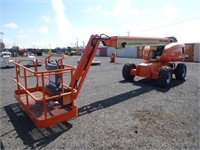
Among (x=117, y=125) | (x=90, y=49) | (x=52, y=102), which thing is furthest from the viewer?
(x=90, y=49)

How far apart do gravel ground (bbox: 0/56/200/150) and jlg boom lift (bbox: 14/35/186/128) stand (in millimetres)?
319

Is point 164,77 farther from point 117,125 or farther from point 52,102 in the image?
point 52,102

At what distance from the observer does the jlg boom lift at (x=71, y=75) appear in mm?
4590

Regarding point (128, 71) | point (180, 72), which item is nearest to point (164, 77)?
point (128, 71)

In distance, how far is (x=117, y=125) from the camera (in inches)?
184

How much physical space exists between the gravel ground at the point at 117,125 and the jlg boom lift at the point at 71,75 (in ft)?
1.05

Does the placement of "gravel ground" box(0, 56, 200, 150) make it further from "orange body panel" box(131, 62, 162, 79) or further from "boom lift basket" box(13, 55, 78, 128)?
"orange body panel" box(131, 62, 162, 79)

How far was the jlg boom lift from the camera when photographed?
4590mm

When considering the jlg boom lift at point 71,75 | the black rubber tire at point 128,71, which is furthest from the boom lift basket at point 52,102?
the black rubber tire at point 128,71

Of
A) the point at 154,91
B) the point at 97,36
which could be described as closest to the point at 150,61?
the point at 154,91

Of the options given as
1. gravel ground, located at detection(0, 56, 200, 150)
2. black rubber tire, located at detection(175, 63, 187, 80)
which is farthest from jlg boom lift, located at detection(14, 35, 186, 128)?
gravel ground, located at detection(0, 56, 200, 150)

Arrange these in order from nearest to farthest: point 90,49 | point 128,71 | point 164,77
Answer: point 90,49 < point 164,77 < point 128,71

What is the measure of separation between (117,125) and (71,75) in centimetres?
175

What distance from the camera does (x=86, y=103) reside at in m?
6.38
